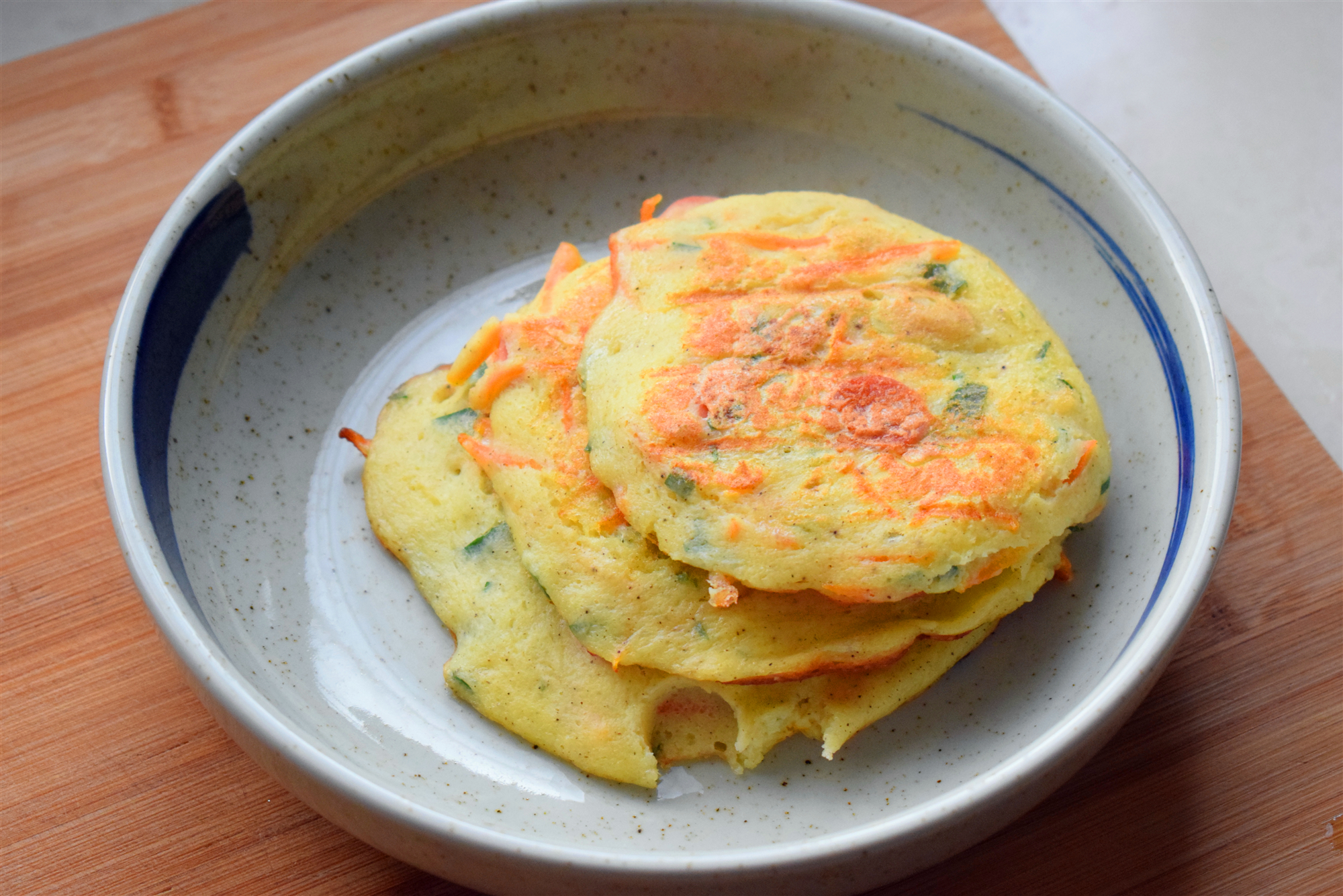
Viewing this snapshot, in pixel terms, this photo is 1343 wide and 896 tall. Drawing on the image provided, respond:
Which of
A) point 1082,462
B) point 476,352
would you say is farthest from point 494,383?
point 1082,462

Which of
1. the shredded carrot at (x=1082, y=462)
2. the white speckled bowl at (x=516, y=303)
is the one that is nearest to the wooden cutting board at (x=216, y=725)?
the white speckled bowl at (x=516, y=303)

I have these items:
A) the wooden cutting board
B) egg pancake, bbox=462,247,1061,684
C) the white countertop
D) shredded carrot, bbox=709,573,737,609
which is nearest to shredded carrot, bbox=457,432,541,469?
egg pancake, bbox=462,247,1061,684

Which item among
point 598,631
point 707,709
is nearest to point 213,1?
point 598,631

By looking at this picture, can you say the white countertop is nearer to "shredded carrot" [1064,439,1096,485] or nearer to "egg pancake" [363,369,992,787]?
"shredded carrot" [1064,439,1096,485]

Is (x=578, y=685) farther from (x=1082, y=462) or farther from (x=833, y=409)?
(x=1082, y=462)

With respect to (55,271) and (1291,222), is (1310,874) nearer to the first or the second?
(1291,222)

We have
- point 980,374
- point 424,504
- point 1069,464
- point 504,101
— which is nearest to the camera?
point 1069,464
